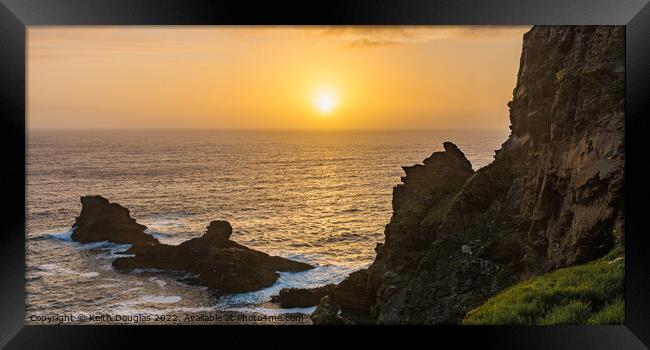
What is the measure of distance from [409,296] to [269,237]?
37.0m

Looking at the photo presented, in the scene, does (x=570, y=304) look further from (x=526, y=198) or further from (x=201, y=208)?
(x=201, y=208)

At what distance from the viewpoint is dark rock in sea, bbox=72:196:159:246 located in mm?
47625

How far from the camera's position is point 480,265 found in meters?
21.4

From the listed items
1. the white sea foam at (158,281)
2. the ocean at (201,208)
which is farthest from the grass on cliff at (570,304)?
the white sea foam at (158,281)

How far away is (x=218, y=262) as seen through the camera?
37.5m

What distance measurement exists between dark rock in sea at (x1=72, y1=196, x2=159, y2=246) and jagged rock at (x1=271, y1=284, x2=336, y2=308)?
19041 mm

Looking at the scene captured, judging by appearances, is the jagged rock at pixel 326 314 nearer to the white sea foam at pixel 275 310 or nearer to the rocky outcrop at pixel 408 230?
the rocky outcrop at pixel 408 230

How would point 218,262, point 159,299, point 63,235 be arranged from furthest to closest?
point 63,235, point 218,262, point 159,299

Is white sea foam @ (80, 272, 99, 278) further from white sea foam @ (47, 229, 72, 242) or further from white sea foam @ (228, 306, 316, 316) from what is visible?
white sea foam @ (228, 306, 316, 316)

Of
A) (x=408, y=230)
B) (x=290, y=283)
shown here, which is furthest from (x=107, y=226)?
(x=408, y=230)

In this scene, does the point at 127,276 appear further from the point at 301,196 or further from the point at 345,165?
the point at 345,165

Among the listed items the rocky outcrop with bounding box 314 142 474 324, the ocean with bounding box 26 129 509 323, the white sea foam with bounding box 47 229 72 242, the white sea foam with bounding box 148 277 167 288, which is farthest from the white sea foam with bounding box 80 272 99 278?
the rocky outcrop with bounding box 314 142 474 324

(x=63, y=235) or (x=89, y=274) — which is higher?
(x=63, y=235)
